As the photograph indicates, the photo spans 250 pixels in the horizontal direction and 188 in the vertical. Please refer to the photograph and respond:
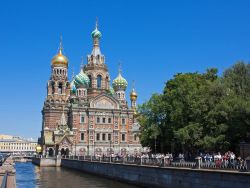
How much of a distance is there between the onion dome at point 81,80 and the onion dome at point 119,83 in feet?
25.1

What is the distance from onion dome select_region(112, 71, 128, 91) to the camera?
343 ft

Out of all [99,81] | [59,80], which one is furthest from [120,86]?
[59,80]

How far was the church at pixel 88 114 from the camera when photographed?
9100 centimetres

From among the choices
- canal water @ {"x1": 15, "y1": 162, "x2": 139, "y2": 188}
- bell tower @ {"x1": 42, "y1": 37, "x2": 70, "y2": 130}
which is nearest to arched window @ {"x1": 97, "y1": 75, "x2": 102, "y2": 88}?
bell tower @ {"x1": 42, "y1": 37, "x2": 70, "y2": 130}

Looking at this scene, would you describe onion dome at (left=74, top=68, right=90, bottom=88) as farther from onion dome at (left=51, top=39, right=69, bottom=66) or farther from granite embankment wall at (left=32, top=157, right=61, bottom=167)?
granite embankment wall at (left=32, top=157, right=61, bottom=167)

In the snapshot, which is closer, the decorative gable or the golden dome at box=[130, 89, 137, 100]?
the decorative gable

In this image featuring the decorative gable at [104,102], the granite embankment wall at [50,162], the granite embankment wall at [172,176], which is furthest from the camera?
the decorative gable at [104,102]

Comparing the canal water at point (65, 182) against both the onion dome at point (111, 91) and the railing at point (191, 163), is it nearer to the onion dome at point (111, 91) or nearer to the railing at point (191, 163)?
the railing at point (191, 163)

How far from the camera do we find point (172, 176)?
1241 inches

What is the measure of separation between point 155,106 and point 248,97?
50.5 ft

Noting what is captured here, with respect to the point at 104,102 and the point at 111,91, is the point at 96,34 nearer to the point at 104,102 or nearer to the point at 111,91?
the point at 111,91

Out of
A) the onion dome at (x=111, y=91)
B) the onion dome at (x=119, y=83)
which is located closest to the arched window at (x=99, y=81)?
the onion dome at (x=111, y=91)

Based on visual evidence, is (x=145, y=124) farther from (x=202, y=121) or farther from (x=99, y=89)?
(x=99, y=89)

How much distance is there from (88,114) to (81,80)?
397 inches
